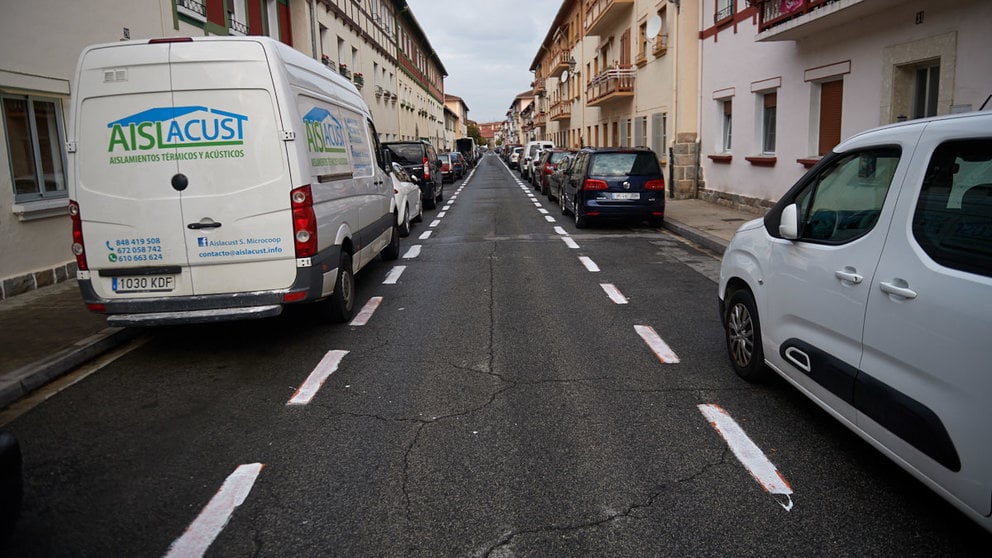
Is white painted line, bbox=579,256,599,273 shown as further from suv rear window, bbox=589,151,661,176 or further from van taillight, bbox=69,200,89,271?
van taillight, bbox=69,200,89,271

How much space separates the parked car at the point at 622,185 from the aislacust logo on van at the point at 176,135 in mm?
9282

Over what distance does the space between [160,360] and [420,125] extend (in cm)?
4931

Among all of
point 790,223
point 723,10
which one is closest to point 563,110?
point 723,10

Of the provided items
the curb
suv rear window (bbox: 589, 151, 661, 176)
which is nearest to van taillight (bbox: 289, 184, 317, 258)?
the curb

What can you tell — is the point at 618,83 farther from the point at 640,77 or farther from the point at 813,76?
the point at 813,76

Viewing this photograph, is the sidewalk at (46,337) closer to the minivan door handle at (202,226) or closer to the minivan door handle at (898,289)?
the minivan door handle at (202,226)

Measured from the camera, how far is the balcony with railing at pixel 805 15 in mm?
10711

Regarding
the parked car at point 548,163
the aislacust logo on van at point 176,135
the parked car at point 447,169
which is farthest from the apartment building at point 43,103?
the parked car at point 447,169

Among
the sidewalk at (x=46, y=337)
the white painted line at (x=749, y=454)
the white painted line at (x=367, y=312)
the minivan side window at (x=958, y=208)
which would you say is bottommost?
the white painted line at (x=749, y=454)

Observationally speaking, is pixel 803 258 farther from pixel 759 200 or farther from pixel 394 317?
pixel 759 200

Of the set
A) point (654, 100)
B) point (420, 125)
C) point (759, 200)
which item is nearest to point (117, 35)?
point (759, 200)

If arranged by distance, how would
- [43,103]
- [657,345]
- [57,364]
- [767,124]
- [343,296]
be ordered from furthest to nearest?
1. [767,124]
2. [43,103]
3. [343,296]
4. [657,345]
5. [57,364]

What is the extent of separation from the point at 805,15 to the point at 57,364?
1181 centimetres

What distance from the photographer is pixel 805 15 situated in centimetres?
1183
